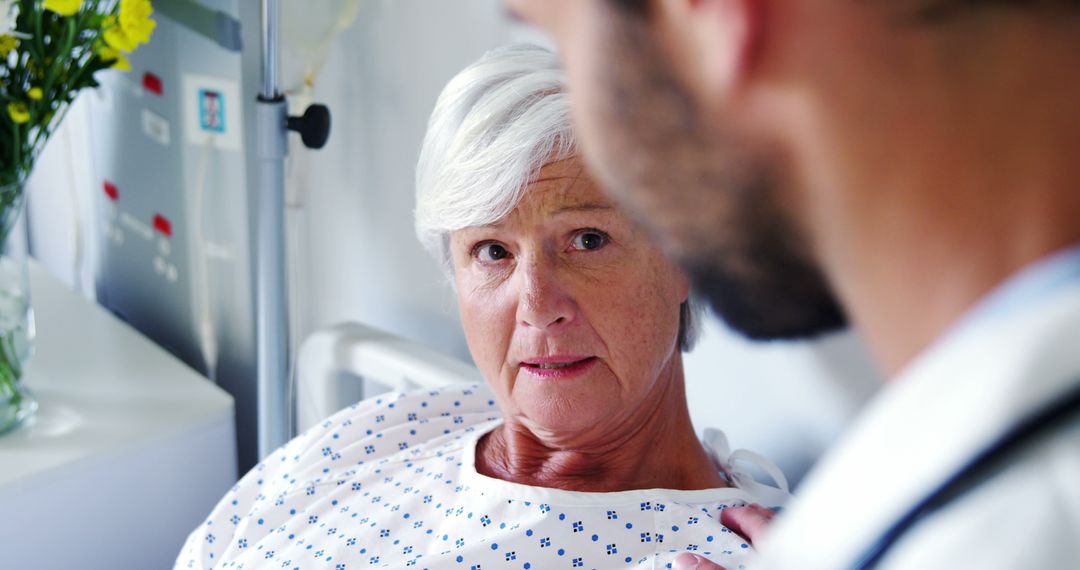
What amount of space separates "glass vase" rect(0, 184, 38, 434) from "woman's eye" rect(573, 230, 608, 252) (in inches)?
34.0

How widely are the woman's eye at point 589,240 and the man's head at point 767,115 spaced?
2.17ft

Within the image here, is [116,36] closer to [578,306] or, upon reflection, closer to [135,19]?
[135,19]

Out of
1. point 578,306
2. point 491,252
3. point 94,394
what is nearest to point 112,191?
point 94,394

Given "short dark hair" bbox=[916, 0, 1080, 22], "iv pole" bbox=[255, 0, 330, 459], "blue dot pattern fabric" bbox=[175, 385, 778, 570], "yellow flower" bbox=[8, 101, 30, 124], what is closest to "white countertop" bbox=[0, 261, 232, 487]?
"iv pole" bbox=[255, 0, 330, 459]

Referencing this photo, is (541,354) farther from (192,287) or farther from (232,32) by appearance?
(192,287)

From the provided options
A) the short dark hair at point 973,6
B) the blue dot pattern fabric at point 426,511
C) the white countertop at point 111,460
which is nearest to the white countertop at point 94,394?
the white countertop at point 111,460

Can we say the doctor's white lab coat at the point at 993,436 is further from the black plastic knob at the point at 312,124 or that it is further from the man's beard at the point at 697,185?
the black plastic knob at the point at 312,124

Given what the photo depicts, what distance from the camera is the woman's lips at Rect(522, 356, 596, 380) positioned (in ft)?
3.73

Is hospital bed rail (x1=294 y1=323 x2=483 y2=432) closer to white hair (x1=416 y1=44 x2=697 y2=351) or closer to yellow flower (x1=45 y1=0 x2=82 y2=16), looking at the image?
white hair (x1=416 y1=44 x2=697 y2=351)

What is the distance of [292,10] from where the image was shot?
5.15 ft

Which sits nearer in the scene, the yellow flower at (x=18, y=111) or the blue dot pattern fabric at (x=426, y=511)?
the blue dot pattern fabric at (x=426, y=511)

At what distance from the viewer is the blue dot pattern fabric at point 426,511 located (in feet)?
3.57

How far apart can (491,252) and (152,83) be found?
101 centimetres

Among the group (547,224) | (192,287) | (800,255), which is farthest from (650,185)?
(192,287)
